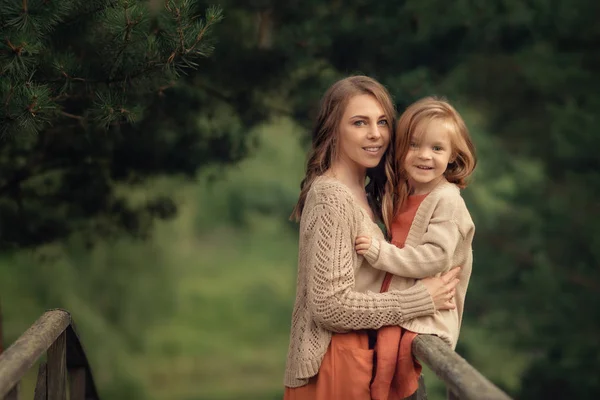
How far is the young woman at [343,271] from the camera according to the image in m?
2.54

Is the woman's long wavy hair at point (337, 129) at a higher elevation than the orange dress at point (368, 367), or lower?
higher

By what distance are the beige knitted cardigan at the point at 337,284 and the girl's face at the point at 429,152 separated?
0.60 ft

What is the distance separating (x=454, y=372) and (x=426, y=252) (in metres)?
0.45

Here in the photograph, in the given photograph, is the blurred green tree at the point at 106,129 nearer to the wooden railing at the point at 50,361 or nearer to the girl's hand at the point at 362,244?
the wooden railing at the point at 50,361

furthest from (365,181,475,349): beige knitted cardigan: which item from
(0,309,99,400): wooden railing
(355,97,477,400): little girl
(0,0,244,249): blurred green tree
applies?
(0,0,244,249): blurred green tree

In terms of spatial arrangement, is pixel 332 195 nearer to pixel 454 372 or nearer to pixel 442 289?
pixel 442 289

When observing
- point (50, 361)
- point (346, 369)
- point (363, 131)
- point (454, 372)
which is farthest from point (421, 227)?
point (50, 361)

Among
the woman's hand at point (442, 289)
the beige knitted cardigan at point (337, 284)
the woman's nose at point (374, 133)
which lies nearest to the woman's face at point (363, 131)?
the woman's nose at point (374, 133)

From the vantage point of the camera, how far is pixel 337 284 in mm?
2541

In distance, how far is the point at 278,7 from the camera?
580 cm

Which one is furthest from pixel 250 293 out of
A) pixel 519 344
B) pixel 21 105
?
pixel 21 105

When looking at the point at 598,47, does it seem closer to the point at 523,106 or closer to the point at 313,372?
the point at 523,106

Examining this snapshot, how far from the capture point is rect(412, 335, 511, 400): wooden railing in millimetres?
1966

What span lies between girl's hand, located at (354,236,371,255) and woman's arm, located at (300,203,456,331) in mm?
18
